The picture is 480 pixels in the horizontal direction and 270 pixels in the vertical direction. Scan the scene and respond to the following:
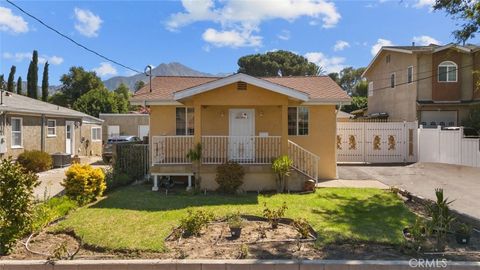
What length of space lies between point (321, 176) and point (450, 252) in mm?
8278

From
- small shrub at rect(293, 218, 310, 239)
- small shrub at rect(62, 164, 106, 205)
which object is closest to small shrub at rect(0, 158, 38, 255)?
small shrub at rect(62, 164, 106, 205)

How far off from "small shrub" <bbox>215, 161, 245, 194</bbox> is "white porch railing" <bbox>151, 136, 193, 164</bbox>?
1.59 meters

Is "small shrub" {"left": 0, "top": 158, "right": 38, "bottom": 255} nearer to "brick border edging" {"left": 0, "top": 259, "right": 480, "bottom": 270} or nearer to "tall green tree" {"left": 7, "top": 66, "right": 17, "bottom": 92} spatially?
"brick border edging" {"left": 0, "top": 259, "right": 480, "bottom": 270}

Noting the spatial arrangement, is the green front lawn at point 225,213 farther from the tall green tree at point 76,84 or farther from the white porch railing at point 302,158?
the tall green tree at point 76,84

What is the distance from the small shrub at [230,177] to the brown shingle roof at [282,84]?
322 centimetres

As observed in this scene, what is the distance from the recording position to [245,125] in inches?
559

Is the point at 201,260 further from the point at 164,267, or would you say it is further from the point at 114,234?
the point at 114,234

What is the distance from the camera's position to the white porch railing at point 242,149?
12695 mm

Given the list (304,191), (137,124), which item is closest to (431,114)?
(304,191)

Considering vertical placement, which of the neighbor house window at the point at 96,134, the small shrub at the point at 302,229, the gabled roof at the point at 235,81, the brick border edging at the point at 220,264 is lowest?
the brick border edging at the point at 220,264

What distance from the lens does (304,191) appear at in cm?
1187

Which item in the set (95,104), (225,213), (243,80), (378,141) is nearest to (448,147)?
(378,141)

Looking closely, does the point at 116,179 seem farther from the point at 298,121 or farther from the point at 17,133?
the point at 17,133

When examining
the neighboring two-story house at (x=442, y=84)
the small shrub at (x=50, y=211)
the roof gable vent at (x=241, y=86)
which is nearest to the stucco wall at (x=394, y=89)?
the neighboring two-story house at (x=442, y=84)
